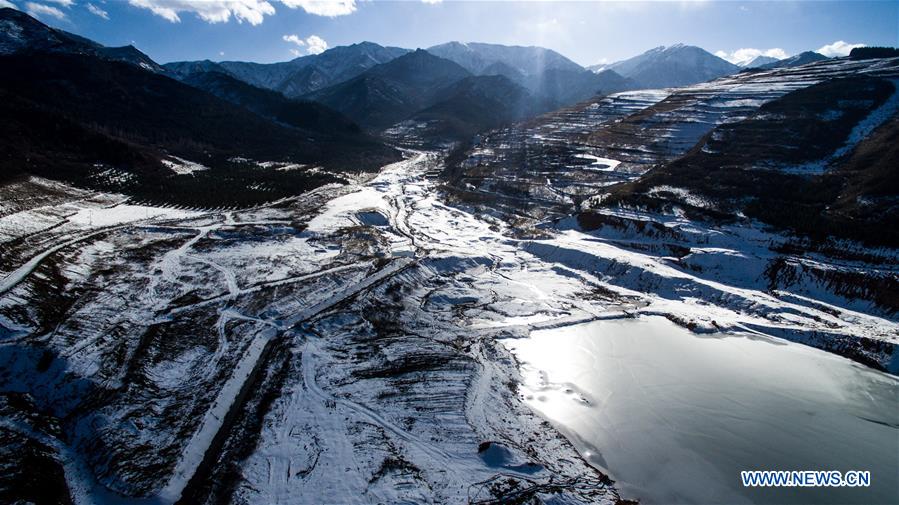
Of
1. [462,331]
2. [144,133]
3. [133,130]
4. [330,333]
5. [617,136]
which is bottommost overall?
[462,331]

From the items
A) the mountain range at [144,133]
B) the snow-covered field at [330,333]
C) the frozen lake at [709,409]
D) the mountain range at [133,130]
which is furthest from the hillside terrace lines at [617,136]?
the mountain range at [133,130]

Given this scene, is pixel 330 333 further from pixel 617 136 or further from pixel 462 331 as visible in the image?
pixel 617 136

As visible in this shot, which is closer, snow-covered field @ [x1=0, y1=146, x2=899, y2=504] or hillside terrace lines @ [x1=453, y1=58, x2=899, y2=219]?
snow-covered field @ [x1=0, y1=146, x2=899, y2=504]

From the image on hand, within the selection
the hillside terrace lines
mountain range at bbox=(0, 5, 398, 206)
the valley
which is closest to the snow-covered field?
the valley


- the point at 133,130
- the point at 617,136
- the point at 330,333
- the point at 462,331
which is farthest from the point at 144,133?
the point at 617,136

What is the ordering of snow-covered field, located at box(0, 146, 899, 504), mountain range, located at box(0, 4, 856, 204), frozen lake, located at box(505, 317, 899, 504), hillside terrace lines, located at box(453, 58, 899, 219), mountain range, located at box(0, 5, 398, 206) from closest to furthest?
frozen lake, located at box(505, 317, 899, 504), snow-covered field, located at box(0, 146, 899, 504), mountain range, located at box(0, 5, 398, 206), mountain range, located at box(0, 4, 856, 204), hillside terrace lines, located at box(453, 58, 899, 219)

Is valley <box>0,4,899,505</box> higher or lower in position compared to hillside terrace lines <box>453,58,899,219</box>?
lower

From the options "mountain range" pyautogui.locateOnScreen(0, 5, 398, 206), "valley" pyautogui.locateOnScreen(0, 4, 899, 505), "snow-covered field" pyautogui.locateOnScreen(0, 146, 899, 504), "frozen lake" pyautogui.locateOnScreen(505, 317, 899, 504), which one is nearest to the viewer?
"frozen lake" pyautogui.locateOnScreen(505, 317, 899, 504)

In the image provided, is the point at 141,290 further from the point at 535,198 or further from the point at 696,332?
the point at 535,198

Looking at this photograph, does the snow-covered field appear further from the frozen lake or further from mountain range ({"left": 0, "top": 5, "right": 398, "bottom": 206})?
mountain range ({"left": 0, "top": 5, "right": 398, "bottom": 206})

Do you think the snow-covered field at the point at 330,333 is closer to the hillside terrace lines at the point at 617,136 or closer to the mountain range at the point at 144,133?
the mountain range at the point at 144,133
